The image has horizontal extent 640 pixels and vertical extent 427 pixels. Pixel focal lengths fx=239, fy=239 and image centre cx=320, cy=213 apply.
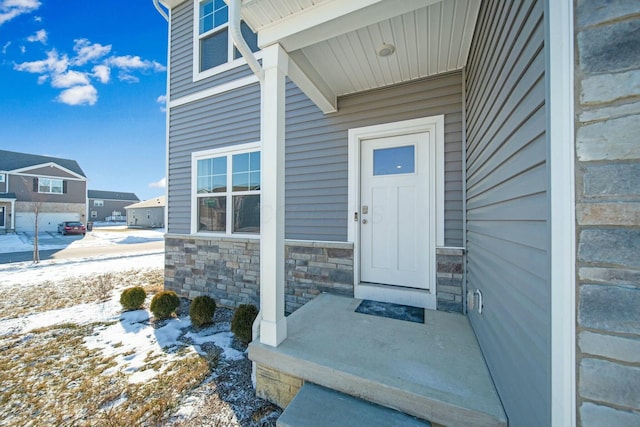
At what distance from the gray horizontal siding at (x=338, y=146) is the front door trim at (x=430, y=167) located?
0.06 metres

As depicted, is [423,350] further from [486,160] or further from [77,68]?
[77,68]

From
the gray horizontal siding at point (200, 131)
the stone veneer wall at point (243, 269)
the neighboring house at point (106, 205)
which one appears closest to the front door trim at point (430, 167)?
the stone veneer wall at point (243, 269)

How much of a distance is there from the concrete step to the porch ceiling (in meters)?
2.54

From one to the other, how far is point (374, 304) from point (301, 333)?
1.00m

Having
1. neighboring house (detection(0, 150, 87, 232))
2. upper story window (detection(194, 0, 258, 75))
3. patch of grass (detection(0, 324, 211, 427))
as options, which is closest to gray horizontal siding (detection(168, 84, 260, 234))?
upper story window (detection(194, 0, 258, 75))

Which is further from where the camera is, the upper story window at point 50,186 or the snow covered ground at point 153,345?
the upper story window at point 50,186

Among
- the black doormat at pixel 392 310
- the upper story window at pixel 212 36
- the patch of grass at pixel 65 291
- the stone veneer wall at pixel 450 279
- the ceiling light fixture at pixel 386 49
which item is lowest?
the patch of grass at pixel 65 291

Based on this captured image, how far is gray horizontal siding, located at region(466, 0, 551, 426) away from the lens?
0.91 m

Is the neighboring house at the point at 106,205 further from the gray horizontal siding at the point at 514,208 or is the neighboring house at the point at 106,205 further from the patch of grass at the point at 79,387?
the gray horizontal siding at the point at 514,208

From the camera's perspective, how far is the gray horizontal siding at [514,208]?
2.98 ft

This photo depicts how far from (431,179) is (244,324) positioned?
8.73 feet

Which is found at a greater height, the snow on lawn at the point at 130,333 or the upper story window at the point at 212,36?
the upper story window at the point at 212,36

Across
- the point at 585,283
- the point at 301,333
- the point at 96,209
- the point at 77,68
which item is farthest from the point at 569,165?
the point at 96,209

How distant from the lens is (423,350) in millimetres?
1808
